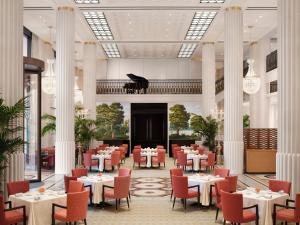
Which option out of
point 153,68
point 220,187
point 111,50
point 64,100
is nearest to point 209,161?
point 64,100

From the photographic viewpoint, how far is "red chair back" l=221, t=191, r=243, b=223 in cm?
647

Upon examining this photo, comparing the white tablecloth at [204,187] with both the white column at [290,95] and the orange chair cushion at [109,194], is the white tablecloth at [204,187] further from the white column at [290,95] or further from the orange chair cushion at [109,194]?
the orange chair cushion at [109,194]

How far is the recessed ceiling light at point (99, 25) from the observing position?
17.4 meters

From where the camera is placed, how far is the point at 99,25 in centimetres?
1900

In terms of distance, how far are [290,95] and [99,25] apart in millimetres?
12616

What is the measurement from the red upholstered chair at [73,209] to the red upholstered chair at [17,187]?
1.00m

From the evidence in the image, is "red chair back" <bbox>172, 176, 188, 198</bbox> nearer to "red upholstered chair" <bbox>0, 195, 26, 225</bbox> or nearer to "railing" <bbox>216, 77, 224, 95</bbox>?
"red upholstered chair" <bbox>0, 195, 26, 225</bbox>

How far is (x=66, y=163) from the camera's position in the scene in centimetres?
1509

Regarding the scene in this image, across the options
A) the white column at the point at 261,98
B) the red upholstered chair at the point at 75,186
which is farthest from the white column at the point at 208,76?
the red upholstered chair at the point at 75,186

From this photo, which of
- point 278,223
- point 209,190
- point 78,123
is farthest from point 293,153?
point 78,123

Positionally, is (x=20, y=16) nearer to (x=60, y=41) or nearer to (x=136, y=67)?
(x=60, y=41)

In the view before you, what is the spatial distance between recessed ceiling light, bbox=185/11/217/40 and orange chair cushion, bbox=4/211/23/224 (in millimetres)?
12689

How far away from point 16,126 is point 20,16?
6.86 ft

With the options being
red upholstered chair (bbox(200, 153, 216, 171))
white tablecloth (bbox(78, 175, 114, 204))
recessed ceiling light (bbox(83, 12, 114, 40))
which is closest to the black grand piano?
recessed ceiling light (bbox(83, 12, 114, 40))
